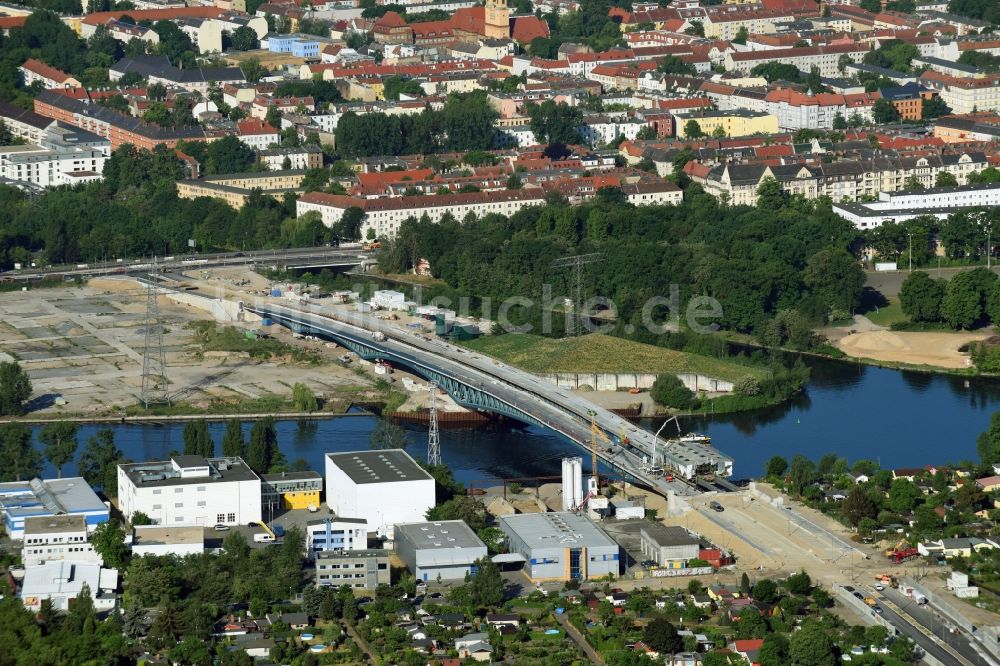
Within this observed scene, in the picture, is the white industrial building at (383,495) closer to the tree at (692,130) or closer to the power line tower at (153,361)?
the power line tower at (153,361)

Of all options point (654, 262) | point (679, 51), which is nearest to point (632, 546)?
point (654, 262)

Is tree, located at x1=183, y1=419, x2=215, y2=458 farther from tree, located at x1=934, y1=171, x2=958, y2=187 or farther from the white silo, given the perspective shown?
tree, located at x1=934, y1=171, x2=958, y2=187

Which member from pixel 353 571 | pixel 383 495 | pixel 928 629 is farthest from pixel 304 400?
pixel 928 629

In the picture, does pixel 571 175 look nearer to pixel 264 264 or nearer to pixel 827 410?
pixel 264 264

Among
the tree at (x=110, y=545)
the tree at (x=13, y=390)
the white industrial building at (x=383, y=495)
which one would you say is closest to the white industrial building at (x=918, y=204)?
the tree at (x=13, y=390)

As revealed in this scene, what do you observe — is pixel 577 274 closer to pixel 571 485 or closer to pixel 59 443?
pixel 571 485

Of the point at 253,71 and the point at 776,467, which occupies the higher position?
the point at 253,71

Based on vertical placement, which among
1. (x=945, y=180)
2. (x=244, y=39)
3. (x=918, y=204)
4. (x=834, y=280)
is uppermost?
(x=244, y=39)
